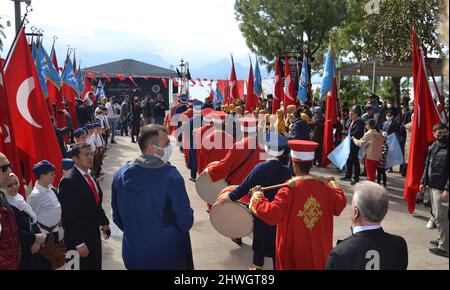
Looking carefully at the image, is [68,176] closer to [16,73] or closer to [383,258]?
[16,73]

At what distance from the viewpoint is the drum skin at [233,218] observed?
5277 mm

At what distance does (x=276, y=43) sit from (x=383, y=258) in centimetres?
3614

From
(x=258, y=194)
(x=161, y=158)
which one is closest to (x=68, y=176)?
(x=161, y=158)

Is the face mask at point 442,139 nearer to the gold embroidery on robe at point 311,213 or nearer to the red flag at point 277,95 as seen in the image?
the gold embroidery on robe at point 311,213

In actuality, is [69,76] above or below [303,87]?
above

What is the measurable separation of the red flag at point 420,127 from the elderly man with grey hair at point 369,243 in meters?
4.79

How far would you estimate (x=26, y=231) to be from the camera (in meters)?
3.92

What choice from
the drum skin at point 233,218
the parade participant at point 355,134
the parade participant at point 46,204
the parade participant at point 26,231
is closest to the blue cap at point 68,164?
the parade participant at point 46,204

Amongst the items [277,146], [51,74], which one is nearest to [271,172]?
[277,146]

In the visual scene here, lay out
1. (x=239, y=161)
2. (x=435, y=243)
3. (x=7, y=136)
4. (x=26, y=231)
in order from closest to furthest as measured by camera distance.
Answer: (x=26, y=231) < (x=7, y=136) < (x=239, y=161) < (x=435, y=243)

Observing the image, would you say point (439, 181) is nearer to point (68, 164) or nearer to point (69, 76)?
point (68, 164)

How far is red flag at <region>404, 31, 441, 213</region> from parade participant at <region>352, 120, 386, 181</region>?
302cm

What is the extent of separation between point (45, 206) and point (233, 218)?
1994 mm

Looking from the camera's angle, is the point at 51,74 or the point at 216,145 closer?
the point at 216,145
